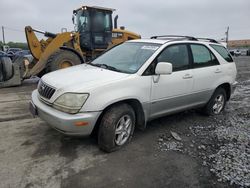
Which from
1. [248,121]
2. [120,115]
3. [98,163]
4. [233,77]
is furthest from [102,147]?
[233,77]

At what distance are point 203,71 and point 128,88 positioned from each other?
2.13 meters

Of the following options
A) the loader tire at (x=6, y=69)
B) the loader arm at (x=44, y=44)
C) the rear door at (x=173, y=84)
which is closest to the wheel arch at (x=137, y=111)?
the rear door at (x=173, y=84)

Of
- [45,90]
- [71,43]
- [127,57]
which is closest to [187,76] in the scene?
[127,57]

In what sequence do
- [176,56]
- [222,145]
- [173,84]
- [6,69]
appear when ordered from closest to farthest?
[222,145] → [173,84] → [176,56] → [6,69]

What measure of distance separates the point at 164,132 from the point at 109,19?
791 cm

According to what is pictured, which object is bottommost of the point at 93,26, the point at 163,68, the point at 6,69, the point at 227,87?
the point at 6,69

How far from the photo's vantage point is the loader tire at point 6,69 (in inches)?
370

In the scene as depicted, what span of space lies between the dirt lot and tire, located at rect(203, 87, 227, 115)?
17.1 inches

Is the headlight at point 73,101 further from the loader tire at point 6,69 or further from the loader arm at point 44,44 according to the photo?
the loader tire at point 6,69

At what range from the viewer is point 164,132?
16.3 feet

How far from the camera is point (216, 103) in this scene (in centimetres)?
607

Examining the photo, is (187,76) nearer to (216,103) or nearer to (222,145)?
(222,145)

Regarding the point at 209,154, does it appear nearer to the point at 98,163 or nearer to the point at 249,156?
the point at 249,156

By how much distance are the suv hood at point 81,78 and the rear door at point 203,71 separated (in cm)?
184
